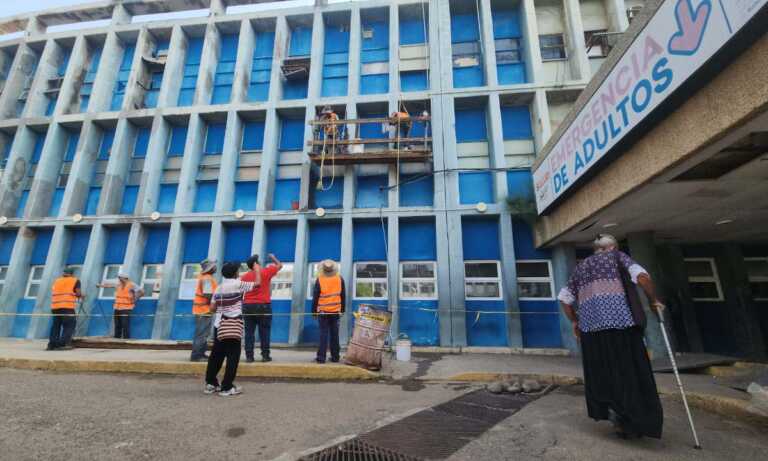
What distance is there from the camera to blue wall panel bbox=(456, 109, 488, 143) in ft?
37.1

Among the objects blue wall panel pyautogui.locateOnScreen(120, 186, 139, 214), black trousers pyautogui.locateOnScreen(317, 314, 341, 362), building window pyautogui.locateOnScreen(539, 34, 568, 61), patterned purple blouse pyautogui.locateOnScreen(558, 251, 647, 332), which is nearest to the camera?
patterned purple blouse pyautogui.locateOnScreen(558, 251, 647, 332)

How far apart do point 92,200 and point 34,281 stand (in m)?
3.35

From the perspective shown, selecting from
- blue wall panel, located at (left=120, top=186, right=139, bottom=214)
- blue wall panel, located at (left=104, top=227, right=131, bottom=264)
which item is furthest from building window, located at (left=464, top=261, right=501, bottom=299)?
blue wall panel, located at (left=120, top=186, right=139, bottom=214)

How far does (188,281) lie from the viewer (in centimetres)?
1096

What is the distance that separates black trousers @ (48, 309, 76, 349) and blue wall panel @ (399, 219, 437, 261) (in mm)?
8385

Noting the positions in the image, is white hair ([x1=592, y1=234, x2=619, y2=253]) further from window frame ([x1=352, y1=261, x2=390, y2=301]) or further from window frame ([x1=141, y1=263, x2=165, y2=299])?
window frame ([x1=141, y1=263, x2=165, y2=299])

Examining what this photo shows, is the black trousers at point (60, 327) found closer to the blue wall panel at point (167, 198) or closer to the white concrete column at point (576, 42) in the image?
the blue wall panel at point (167, 198)

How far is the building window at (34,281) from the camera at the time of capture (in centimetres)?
1163

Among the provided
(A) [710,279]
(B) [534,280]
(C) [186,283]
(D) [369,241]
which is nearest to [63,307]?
(C) [186,283]

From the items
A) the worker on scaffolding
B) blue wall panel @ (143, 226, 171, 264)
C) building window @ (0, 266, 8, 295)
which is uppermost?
the worker on scaffolding

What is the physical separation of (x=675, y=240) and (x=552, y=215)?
3703 millimetres

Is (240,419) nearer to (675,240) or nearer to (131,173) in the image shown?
(675,240)

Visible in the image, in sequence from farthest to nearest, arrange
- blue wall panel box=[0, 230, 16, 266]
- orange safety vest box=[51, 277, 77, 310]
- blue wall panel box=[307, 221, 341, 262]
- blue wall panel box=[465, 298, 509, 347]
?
blue wall panel box=[0, 230, 16, 266] < blue wall panel box=[307, 221, 341, 262] < blue wall panel box=[465, 298, 509, 347] < orange safety vest box=[51, 277, 77, 310]

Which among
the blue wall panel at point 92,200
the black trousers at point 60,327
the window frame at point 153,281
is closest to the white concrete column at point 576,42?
the window frame at point 153,281
